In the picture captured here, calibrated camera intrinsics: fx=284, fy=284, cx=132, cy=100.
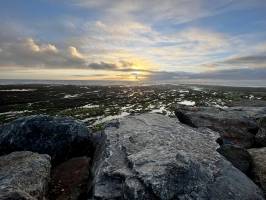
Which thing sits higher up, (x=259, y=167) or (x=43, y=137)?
(x=43, y=137)

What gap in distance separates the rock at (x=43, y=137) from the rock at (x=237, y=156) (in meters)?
4.92

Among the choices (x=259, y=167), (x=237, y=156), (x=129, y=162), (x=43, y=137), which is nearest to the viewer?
(x=129, y=162)

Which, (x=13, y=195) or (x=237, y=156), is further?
(x=237, y=156)

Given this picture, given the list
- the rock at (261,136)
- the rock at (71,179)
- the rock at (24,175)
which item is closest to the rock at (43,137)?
the rock at (71,179)

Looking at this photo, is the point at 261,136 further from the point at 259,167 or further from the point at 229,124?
the point at 259,167

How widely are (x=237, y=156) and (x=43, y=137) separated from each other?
6.41 metres

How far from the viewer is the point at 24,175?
7129 millimetres

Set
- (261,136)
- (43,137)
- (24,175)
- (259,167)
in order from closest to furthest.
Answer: (24,175), (259,167), (43,137), (261,136)

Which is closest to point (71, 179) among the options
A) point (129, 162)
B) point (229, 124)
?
point (129, 162)

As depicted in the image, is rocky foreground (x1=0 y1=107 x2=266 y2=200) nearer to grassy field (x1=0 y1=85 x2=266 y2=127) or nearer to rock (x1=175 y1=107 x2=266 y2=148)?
rock (x1=175 y1=107 x2=266 y2=148)

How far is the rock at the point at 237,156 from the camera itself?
28.2 feet

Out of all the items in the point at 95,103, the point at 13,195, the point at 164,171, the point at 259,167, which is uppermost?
the point at 164,171

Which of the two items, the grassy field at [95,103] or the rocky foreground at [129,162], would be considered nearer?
the rocky foreground at [129,162]

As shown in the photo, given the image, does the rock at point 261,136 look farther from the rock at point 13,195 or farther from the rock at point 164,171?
the rock at point 13,195
